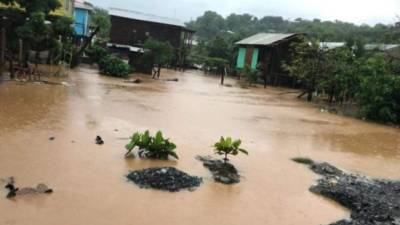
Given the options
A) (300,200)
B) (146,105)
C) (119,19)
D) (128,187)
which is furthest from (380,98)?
(119,19)

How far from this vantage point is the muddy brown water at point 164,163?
667 centimetres

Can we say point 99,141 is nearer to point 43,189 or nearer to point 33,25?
point 43,189

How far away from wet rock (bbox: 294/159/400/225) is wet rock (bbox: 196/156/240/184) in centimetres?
145

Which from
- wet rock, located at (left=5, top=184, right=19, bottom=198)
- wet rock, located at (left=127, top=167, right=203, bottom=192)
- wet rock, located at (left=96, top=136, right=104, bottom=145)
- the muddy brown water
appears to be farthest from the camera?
wet rock, located at (left=96, top=136, right=104, bottom=145)

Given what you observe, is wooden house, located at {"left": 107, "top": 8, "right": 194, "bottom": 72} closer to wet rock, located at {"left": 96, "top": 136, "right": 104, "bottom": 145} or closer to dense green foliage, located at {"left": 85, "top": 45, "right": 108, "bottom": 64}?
dense green foliage, located at {"left": 85, "top": 45, "right": 108, "bottom": 64}

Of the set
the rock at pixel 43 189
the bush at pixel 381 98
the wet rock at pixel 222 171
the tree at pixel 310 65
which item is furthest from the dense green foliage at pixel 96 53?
the rock at pixel 43 189

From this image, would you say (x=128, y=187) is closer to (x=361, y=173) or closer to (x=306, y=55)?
(x=361, y=173)

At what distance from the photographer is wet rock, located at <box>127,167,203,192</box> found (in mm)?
7688

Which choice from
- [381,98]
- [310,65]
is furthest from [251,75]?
[381,98]

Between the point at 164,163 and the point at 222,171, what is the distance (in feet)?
3.82

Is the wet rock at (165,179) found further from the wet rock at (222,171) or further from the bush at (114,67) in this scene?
the bush at (114,67)

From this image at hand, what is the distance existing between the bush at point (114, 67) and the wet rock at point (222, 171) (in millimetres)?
19102

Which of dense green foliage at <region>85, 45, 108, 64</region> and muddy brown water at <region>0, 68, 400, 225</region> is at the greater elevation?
dense green foliage at <region>85, 45, 108, 64</region>

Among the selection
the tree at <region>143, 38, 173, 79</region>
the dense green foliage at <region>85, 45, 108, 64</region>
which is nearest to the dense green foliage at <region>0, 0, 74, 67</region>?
the dense green foliage at <region>85, 45, 108, 64</region>
